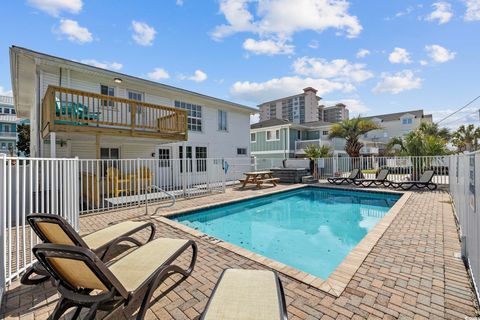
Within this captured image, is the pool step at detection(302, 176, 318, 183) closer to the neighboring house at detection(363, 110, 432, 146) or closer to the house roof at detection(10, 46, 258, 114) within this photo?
the house roof at detection(10, 46, 258, 114)

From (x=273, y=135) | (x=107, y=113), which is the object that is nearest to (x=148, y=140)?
(x=107, y=113)

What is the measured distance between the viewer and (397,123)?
37812 mm

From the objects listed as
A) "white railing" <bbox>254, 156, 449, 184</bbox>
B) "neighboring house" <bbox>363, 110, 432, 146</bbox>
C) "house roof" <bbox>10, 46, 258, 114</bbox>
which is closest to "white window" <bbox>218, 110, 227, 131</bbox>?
"house roof" <bbox>10, 46, 258, 114</bbox>

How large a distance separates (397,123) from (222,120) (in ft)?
116

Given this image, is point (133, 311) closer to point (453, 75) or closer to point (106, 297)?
point (106, 297)

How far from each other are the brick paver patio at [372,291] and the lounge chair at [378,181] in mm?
8897

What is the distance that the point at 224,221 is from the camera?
7566 millimetres

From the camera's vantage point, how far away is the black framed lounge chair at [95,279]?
1.91 metres

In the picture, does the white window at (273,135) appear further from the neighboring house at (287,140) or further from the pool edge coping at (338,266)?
the pool edge coping at (338,266)

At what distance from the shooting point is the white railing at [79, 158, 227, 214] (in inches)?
297

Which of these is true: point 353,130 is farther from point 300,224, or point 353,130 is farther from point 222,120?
point 300,224

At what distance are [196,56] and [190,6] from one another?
3808 mm

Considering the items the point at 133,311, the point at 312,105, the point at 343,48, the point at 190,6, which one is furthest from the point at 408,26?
the point at 312,105

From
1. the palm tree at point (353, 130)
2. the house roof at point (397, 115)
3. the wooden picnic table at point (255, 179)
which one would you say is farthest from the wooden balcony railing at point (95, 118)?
the house roof at point (397, 115)
